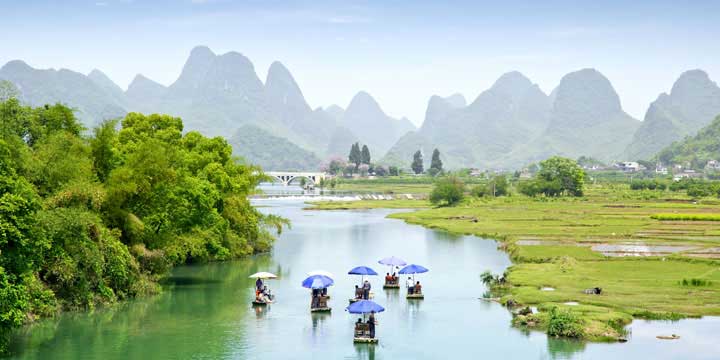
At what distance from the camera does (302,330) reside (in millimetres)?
39844

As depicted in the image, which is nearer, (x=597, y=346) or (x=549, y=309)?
(x=597, y=346)

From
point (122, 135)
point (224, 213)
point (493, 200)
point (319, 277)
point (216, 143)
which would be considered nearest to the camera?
point (319, 277)

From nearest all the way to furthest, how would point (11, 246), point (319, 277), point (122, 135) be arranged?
point (11, 246) < point (319, 277) < point (122, 135)

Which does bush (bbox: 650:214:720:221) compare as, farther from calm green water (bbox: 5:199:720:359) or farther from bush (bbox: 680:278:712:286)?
bush (bbox: 680:278:712:286)

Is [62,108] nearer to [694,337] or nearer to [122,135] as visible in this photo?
[122,135]

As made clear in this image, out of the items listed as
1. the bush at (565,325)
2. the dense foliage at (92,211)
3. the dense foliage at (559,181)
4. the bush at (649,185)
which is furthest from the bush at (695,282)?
the bush at (649,185)

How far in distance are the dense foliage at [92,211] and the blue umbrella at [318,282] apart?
10438 millimetres

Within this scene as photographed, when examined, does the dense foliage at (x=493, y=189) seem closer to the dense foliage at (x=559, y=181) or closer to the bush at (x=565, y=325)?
the dense foliage at (x=559, y=181)

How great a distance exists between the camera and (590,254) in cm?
6794

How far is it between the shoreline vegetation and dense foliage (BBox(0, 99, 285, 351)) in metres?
21.1

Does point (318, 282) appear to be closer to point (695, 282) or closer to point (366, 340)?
point (366, 340)

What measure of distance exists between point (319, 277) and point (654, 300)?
19.0 metres

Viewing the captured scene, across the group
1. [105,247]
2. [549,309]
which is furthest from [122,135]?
[549,309]

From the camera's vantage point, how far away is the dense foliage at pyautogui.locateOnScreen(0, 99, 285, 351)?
31.9 m
